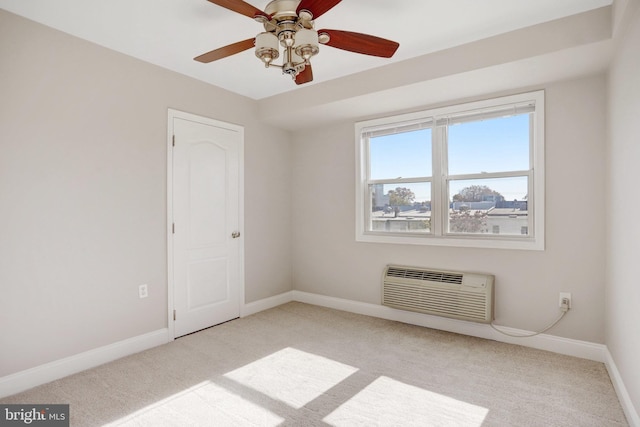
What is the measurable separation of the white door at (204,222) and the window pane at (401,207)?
1.60 meters

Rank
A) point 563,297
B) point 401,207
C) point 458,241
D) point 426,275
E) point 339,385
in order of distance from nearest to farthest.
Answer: point 339,385, point 563,297, point 458,241, point 426,275, point 401,207

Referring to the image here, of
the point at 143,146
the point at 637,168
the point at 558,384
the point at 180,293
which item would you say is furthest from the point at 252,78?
the point at 558,384

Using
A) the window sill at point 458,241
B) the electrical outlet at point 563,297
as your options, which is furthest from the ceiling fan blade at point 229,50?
the electrical outlet at point 563,297

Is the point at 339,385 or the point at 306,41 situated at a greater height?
A: the point at 306,41

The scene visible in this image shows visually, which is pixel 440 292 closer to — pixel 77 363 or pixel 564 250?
pixel 564 250

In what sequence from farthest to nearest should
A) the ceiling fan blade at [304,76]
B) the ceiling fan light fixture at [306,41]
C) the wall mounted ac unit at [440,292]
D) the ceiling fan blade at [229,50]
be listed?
the wall mounted ac unit at [440,292]
the ceiling fan blade at [304,76]
the ceiling fan blade at [229,50]
the ceiling fan light fixture at [306,41]

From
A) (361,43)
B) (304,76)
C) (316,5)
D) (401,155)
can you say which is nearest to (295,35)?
(316,5)

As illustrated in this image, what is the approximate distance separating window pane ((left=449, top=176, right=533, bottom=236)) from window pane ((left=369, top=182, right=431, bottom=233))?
0.27 meters

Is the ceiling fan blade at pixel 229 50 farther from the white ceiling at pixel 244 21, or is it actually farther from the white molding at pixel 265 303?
the white molding at pixel 265 303

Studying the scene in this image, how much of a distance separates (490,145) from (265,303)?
304 centimetres

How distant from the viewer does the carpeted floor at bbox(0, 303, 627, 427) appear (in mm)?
2002

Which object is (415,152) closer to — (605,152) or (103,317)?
(605,152)

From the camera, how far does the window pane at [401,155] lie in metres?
3.62

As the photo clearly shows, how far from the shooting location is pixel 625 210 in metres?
2.09
